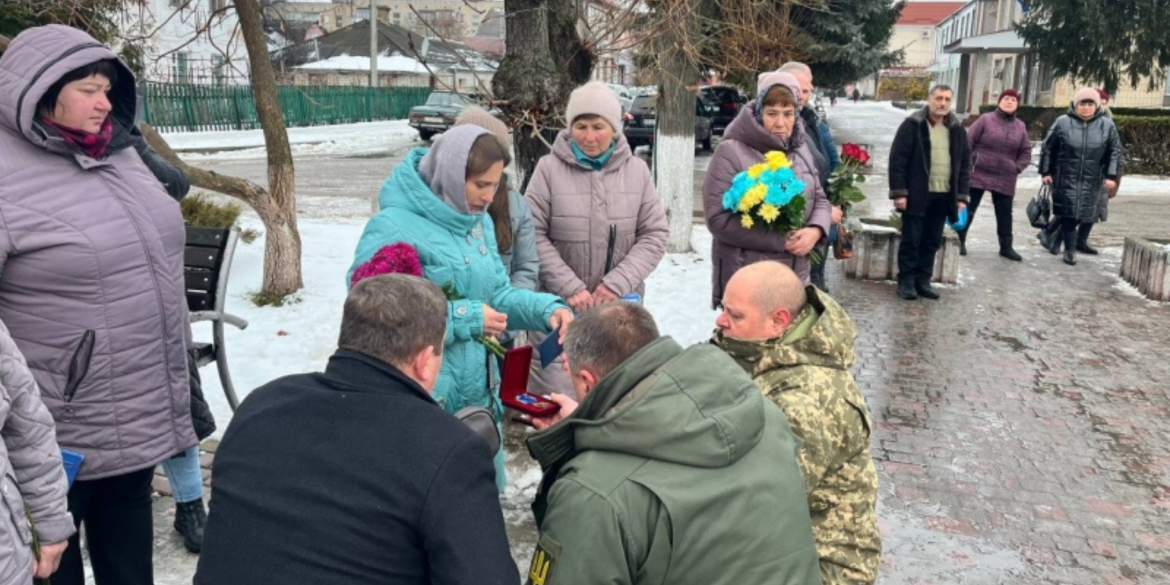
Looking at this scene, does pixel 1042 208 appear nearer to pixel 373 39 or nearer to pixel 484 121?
pixel 484 121

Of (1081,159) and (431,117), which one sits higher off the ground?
(431,117)

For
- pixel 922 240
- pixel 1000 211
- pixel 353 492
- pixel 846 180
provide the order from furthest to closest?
pixel 1000 211 → pixel 922 240 → pixel 846 180 → pixel 353 492

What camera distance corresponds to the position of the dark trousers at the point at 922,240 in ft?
26.7

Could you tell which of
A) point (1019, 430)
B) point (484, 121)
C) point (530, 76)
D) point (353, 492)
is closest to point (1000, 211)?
point (1019, 430)

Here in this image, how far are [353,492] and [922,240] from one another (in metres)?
7.48

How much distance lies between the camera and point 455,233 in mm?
3238

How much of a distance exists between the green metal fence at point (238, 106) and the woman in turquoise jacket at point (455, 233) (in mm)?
20689

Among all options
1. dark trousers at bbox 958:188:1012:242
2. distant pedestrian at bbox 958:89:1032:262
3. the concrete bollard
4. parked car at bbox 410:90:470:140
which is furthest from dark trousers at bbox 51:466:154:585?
parked car at bbox 410:90:470:140

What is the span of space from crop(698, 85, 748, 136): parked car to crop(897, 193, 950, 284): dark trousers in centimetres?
1726

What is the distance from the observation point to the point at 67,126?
9.18 feet

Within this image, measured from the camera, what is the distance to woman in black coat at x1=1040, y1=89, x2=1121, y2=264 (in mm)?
9703

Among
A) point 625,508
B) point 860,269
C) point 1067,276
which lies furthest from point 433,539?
point 1067,276

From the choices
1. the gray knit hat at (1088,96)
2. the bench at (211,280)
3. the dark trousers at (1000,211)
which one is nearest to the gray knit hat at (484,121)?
the bench at (211,280)

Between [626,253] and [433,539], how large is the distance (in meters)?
2.91
